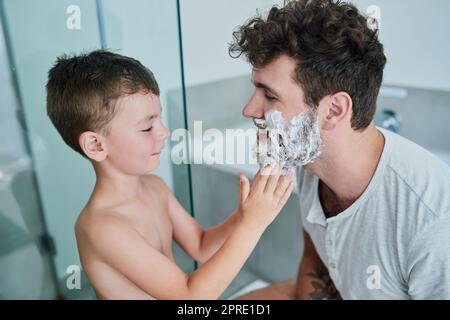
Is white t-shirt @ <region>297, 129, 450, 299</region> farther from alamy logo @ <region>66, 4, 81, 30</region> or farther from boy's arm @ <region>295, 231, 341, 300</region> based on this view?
alamy logo @ <region>66, 4, 81, 30</region>

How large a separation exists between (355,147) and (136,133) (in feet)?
1.22

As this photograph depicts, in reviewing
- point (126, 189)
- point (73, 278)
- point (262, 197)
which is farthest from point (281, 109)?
point (73, 278)

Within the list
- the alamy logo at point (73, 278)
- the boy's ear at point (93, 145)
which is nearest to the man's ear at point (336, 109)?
the boy's ear at point (93, 145)

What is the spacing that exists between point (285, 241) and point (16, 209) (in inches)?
27.8

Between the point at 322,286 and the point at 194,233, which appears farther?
the point at 322,286

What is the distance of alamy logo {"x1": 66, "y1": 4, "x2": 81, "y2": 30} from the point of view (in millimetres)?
521

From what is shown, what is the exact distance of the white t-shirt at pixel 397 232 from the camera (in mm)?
604

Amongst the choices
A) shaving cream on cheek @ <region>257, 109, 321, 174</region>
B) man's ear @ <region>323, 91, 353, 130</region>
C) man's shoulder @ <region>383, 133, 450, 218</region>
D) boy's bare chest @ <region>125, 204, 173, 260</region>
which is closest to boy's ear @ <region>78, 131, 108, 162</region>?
boy's bare chest @ <region>125, 204, 173, 260</region>

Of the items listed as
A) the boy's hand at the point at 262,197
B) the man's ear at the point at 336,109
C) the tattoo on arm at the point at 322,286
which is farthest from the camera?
the tattoo on arm at the point at 322,286

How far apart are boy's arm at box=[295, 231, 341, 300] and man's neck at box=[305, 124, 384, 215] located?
0.71 feet

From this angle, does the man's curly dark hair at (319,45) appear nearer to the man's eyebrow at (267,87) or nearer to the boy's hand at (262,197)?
the man's eyebrow at (267,87)

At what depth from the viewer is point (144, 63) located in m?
0.56

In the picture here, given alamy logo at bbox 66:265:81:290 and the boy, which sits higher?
the boy

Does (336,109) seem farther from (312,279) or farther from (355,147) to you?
(312,279)
